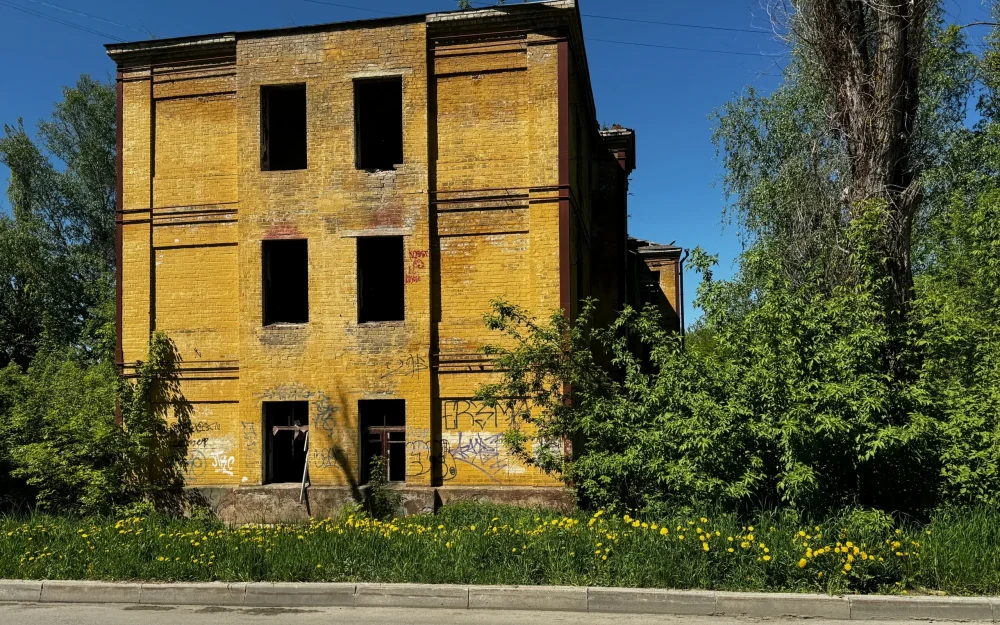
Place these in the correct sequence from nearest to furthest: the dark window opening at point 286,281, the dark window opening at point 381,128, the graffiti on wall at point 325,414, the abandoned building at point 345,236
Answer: the abandoned building at point 345,236 < the graffiti on wall at point 325,414 < the dark window opening at point 286,281 < the dark window opening at point 381,128

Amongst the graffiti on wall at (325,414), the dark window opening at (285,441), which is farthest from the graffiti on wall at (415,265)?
the dark window opening at (285,441)

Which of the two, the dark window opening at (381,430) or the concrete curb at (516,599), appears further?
the dark window opening at (381,430)

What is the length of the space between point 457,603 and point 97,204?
2683cm

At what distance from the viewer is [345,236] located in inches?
484

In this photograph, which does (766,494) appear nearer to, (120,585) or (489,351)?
(489,351)

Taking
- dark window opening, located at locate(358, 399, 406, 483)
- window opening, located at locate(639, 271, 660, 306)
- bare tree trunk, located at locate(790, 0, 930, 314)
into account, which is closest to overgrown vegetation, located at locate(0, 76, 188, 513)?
dark window opening, located at locate(358, 399, 406, 483)

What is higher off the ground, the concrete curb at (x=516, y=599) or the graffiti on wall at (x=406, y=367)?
the graffiti on wall at (x=406, y=367)

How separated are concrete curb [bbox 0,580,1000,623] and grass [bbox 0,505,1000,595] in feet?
0.66

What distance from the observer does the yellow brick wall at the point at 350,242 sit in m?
11.9

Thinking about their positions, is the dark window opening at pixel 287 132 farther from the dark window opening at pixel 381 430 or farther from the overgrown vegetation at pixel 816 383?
the overgrown vegetation at pixel 816 383

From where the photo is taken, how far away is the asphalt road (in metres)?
6.31

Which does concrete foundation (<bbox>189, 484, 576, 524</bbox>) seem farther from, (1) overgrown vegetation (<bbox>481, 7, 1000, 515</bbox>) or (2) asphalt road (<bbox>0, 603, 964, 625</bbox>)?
(2) asphalt road (<bbox>0, 603, 964, 625</bbox>)

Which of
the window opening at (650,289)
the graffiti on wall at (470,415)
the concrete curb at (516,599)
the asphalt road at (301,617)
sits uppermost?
the window opening at (650,289)

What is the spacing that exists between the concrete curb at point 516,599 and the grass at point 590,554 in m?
0.20
